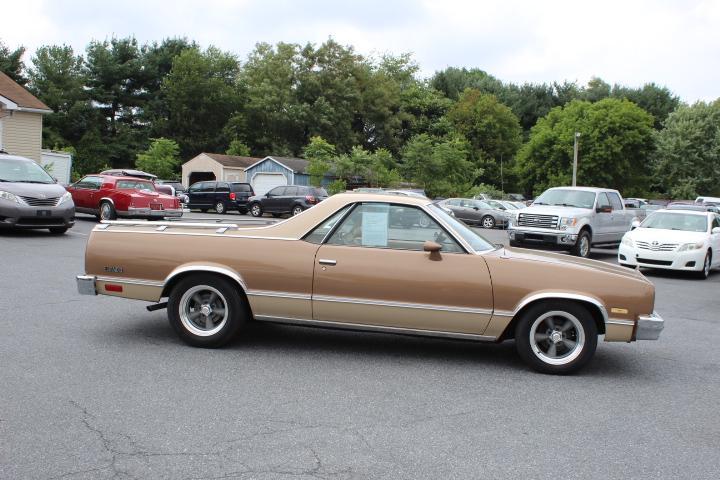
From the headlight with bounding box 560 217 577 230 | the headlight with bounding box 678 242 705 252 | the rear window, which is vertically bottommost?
the headlight with bounding box 678 242 705 252

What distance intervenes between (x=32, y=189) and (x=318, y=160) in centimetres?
3032

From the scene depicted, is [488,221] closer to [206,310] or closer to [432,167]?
[432,167]

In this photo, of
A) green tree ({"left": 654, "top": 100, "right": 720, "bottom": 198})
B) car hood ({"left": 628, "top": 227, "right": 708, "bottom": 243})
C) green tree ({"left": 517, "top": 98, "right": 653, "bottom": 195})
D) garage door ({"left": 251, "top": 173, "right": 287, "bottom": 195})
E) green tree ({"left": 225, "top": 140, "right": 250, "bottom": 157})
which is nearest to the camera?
car hood ({"left": 628, "top": 227, "right": 708, "bottom": 243})

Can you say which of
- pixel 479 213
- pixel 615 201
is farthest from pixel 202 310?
pixel 479 213

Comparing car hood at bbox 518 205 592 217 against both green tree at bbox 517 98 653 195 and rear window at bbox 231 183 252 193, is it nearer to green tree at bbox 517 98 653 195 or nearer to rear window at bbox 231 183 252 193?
rear window at bbox 231 183 252 193

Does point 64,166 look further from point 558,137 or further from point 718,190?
point 718,190

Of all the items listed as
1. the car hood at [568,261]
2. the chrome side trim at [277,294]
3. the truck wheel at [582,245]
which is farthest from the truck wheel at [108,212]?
the car hood at [568,261]

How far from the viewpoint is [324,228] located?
639 cm

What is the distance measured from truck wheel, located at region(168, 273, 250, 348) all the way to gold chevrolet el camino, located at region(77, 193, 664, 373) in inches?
0.4

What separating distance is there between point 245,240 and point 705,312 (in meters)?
7.25

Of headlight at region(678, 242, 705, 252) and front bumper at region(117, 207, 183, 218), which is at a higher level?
front bumper at region(117, 207, 183, 218)

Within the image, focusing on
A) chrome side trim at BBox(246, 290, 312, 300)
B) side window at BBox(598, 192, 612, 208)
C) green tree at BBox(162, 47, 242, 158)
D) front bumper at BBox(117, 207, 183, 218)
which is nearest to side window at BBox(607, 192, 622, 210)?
side window at BBox(598, 192, 612, 208)

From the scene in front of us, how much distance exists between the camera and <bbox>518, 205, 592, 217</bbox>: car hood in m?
17.8

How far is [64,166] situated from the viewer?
1385 inches
